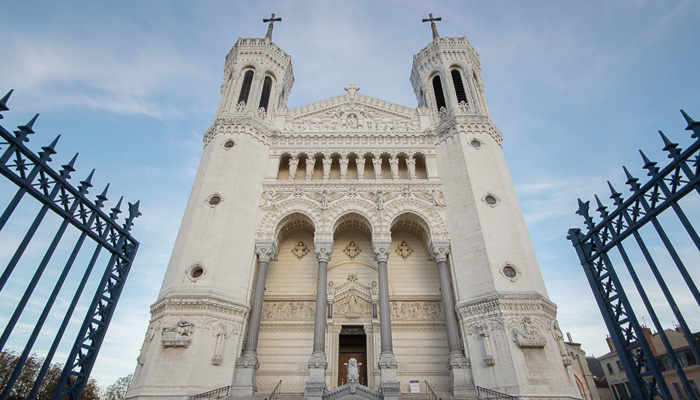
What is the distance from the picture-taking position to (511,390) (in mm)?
13805

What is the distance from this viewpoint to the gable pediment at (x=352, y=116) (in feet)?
77.3

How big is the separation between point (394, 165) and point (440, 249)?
18.5 feet

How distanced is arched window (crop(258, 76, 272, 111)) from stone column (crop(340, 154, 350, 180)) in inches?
249

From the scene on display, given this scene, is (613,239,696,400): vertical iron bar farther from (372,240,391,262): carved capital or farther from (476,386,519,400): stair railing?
(372,240,391,262): carved capital

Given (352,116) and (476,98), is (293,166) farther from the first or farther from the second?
(476,98)

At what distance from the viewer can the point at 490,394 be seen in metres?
14.0

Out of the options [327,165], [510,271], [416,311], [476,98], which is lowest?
[416,311]

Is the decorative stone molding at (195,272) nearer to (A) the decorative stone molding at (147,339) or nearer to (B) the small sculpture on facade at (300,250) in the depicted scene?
(A) the decorative stone molding at (147,339)

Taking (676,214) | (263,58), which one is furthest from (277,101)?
(676,214)

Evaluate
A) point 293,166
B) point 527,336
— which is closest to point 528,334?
point 527,336

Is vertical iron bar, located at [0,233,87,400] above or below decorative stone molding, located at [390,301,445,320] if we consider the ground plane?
below

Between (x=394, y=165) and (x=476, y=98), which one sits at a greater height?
(x=476, y=98)

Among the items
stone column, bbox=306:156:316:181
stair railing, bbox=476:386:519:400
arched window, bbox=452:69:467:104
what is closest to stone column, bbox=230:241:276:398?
stone column, bbox=306:156:316:181

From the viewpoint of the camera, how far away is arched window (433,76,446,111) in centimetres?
2456
